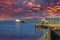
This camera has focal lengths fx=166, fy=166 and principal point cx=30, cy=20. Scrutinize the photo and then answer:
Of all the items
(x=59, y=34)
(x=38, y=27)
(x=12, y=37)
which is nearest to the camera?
(x=59, y=34)

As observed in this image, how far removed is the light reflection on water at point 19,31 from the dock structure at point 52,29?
0.14 m

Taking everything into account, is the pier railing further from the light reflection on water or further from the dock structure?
the light reflection on water

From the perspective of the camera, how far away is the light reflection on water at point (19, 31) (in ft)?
7.24

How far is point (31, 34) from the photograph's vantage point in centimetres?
231

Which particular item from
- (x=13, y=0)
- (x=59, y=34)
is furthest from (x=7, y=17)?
(x=59, y=34)

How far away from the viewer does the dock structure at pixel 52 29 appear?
76.5 inches

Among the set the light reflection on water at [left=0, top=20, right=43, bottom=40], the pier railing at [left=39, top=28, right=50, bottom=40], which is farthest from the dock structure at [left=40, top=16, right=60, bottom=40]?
the light reflection on water at [left=0, top=20, right=43, bottom=40]

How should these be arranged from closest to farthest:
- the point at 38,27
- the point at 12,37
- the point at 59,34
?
the point at 59,34, the point at 38,27, the point at 12,37

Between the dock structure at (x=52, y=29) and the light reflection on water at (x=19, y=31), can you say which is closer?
the dock structure at (x=52, y=29)

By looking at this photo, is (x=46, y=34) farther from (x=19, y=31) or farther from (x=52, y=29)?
(x=19, y=31)

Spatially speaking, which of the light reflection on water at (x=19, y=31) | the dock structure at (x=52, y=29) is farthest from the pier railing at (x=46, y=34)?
the light reflection on water at (x=19, y=31)

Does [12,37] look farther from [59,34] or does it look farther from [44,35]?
[59,34]

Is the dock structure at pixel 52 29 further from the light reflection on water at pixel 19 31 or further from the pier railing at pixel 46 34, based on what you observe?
the light reflection on water at pixel 19 31

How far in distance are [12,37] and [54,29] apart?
0.65 metres
